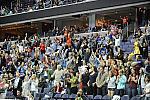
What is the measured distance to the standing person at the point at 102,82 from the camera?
44.3 feet

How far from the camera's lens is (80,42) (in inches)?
747

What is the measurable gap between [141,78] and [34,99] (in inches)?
181

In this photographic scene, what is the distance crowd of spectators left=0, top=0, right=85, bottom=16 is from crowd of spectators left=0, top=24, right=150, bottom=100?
531cm

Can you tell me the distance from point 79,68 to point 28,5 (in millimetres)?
14818

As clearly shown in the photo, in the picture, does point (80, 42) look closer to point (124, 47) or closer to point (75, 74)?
point (124, 47)

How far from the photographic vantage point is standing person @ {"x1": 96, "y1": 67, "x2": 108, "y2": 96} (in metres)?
13.5

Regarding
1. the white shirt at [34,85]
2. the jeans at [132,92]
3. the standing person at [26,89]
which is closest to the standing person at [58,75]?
the white shirt at [34,85]

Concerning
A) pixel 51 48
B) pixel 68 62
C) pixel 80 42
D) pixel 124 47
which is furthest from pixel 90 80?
pixel 51 48

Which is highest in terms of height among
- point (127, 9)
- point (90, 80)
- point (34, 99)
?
point (127, 9)

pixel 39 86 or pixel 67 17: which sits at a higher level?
pixel 67 17

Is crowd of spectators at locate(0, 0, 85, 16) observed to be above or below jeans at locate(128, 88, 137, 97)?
above

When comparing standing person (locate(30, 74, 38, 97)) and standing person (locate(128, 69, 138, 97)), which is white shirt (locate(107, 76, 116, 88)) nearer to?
standing person (locate(128, 69, 138, 97))

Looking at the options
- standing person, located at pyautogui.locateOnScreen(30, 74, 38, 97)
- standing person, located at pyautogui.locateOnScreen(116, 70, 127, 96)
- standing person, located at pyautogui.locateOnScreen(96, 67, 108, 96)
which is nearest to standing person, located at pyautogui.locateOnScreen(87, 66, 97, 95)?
standing person, located at pyautogui.locateOnScreen(96, 67, 108, 96)

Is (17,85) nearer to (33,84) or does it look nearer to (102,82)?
(33,84)
